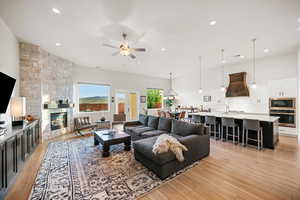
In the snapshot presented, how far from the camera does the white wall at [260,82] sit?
17.5 ft

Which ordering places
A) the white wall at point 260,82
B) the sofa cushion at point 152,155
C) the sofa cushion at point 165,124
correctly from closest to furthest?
the sofa cushion at point 152,155
the sofa cushion at point 165,124
the white wall at point 260,82

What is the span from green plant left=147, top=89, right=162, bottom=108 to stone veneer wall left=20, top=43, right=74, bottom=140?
5204mm

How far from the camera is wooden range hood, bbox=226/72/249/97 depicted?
21.0 ft

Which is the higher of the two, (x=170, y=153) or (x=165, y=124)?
(x=165, y=124)

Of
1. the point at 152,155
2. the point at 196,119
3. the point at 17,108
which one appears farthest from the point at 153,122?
the point at 17,108

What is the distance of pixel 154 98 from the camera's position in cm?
1008

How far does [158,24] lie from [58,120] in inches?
221

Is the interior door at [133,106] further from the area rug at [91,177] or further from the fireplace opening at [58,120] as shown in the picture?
the area rug at [91,177]

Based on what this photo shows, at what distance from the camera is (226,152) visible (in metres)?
3.73

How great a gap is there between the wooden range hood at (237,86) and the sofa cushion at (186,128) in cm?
450

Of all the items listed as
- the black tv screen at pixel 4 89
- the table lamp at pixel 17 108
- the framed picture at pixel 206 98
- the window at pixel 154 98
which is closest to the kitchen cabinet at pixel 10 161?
the black tv screen at pixel 4 89

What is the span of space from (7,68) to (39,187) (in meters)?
3.25

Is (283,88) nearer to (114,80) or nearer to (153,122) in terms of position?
(153,122)

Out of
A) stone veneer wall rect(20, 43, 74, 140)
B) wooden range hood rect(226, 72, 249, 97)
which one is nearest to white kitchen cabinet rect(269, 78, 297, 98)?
wooden range hood rect(226, 72, 249, 97)
